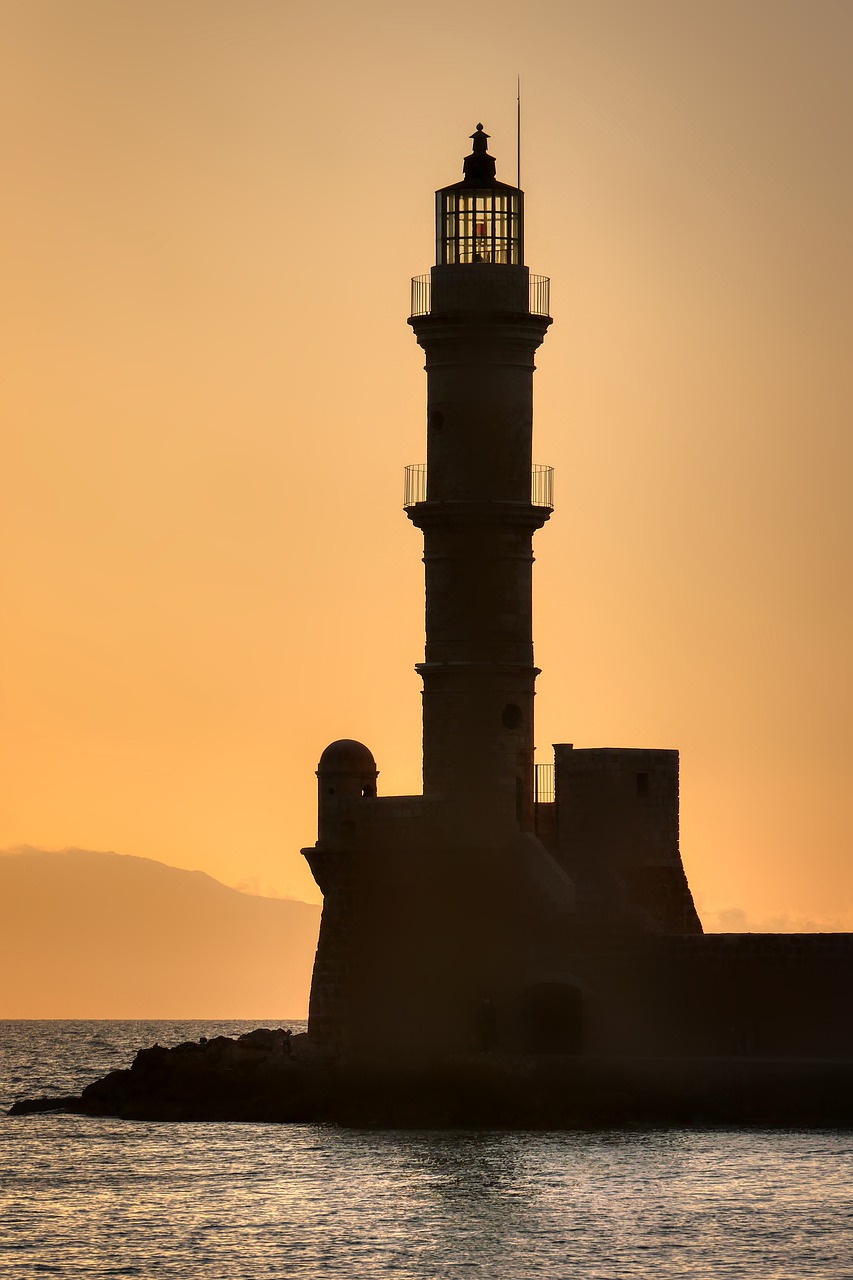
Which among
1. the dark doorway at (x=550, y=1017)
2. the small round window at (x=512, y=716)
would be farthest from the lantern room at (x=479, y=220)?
the dark doorway at (x=550, y=1017)

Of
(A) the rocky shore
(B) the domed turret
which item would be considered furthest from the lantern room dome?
(A) the rocky shore

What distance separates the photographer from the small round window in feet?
200

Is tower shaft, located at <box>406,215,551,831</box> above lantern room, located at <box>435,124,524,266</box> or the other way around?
the other way around

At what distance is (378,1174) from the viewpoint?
2079 inches

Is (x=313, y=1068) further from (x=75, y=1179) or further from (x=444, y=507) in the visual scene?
(x=444, y=507)

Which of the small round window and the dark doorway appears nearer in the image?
the dark doorway

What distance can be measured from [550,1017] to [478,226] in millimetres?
15660

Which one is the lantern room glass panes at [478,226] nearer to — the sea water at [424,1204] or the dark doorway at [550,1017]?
the dark doorway at [550,1017]

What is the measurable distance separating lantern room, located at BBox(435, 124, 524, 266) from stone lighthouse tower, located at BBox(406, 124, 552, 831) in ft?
2.20

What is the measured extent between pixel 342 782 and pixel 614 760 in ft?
17.2

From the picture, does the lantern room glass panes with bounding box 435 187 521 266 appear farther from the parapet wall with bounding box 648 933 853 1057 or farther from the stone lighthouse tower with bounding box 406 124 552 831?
the parapet wall with bounding box 648 933 853 1057

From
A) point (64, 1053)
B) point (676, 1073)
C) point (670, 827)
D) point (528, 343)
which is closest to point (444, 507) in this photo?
point (528, 343)

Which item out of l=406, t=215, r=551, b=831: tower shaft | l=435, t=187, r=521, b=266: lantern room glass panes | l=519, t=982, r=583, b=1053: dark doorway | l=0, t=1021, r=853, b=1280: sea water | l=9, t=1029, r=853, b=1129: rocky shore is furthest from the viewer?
l=435, t=187, r=521, b=266: lantern room glass panes

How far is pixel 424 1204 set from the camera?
49.8 meters
